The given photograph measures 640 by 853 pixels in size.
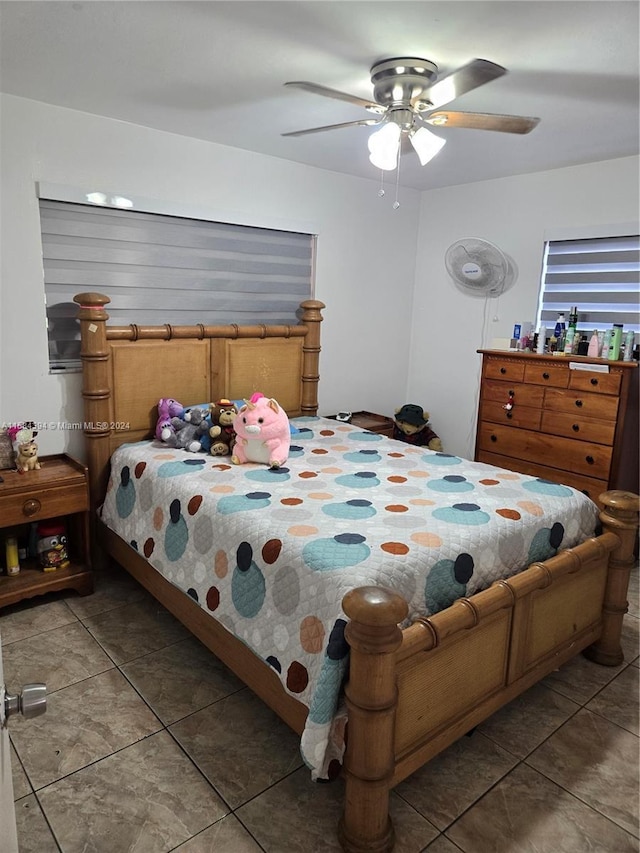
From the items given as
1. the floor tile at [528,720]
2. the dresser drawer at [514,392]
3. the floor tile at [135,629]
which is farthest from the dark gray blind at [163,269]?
the floor tile at [528,720]

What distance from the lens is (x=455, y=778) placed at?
1.88 meters

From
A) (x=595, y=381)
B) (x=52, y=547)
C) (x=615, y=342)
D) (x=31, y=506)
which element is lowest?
(x=52, y=547)

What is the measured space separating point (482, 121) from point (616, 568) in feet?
6.00

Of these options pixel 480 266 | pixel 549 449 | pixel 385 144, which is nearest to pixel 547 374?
pixel 549 449

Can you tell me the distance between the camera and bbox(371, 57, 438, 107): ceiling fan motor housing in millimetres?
2094

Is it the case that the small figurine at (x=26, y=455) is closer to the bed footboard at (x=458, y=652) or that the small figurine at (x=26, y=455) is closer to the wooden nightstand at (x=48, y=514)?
the wooden nightstand at (x=48, y=514)

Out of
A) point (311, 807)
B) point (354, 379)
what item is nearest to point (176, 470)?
point (311, 807)

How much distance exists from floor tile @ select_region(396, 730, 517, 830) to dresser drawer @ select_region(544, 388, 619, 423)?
1.98 meters

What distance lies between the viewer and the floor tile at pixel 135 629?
2.49 m

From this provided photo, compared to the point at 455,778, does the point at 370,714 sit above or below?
above

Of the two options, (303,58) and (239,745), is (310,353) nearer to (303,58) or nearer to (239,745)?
(303,58)

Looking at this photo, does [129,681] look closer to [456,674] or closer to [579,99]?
[456,674]

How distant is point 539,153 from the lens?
3.38 metres

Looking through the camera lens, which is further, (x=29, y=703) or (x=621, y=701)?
(x=621, y=701)
